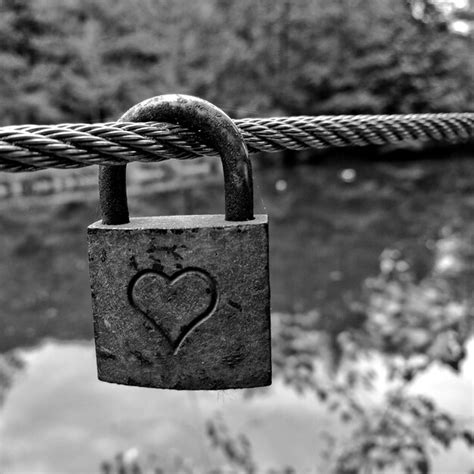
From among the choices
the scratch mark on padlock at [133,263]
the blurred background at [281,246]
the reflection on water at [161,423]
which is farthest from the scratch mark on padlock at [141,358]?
the reflection on water at [161,423]

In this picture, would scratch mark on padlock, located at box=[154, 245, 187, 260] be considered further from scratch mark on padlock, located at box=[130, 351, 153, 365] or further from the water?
the water

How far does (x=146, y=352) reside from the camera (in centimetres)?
72

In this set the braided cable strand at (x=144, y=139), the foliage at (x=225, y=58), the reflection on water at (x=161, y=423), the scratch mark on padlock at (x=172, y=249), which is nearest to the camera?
the braided cable strand at (x=144, y=139)

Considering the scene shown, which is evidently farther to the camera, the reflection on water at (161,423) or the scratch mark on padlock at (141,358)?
the reflection on water at (161,423)

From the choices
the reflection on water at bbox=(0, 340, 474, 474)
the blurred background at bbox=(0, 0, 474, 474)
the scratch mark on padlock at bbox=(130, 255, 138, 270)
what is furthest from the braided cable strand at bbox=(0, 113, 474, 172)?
the reflection on water at bbox=(0, 340, 474, 474)

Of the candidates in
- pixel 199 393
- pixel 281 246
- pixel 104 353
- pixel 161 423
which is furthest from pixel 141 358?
pixel 281 246

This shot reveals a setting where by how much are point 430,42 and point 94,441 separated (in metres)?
16.3

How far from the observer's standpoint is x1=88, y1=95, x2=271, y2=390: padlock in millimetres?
690

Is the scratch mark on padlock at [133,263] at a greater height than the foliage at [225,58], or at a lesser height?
lesser

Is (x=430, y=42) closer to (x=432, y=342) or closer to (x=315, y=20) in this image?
(x=315, y=20)

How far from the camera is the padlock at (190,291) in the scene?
0.69 meters

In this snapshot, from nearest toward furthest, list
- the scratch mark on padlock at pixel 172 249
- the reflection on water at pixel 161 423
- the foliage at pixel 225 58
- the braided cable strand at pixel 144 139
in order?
the braided cable strand at pixel 144 139
the scratch mark on padlock at pixel 172 249
the reflection on water at pixel 161 423
the foliage at pixel 225 58

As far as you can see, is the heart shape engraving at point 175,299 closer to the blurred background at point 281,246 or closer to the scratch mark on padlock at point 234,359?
the scratch mark on padlock at point 234,359

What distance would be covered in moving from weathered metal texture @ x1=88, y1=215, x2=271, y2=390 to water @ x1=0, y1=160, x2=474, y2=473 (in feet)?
0.47
